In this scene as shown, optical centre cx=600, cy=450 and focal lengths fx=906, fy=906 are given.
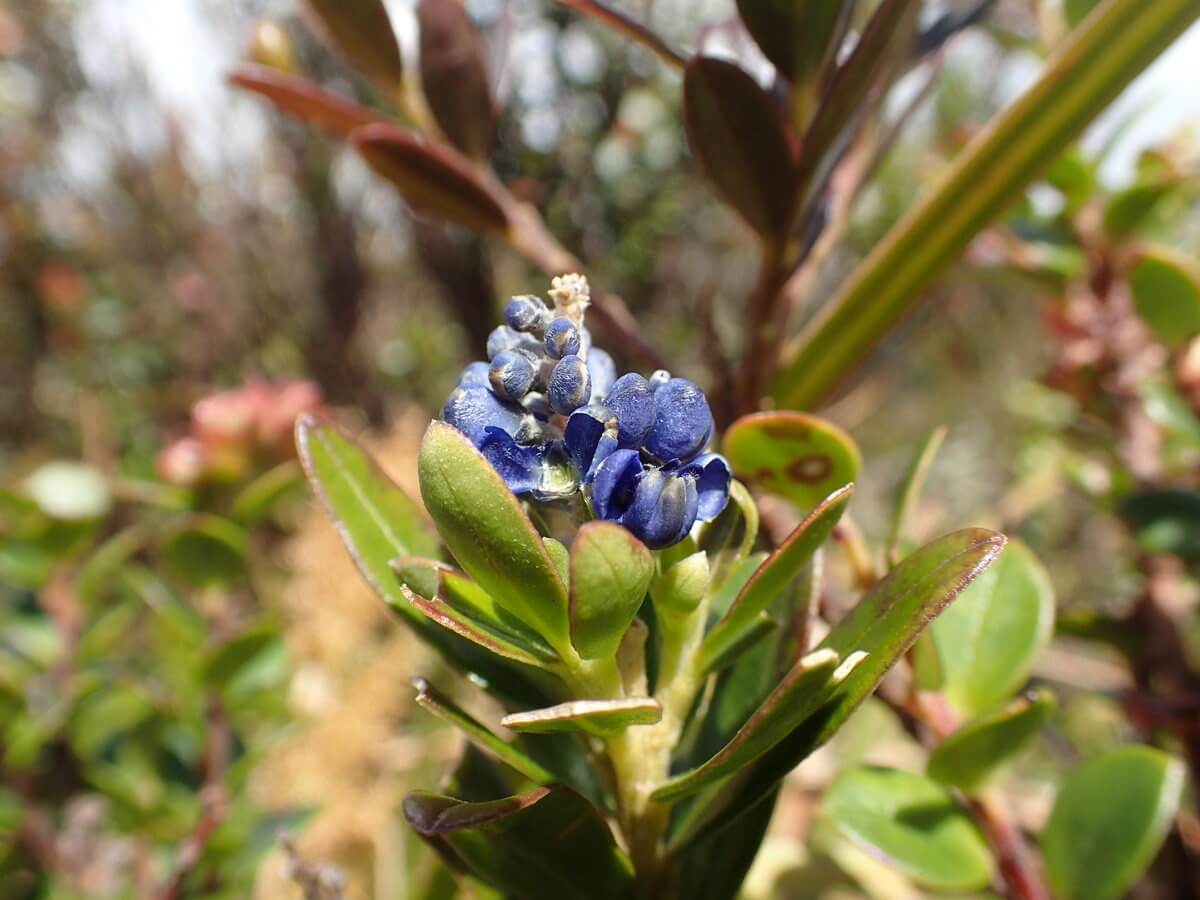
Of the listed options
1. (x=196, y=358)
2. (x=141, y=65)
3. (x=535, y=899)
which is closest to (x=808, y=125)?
(x=535, y=899)

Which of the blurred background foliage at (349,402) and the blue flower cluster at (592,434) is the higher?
the blue flower cluster at (592,434)

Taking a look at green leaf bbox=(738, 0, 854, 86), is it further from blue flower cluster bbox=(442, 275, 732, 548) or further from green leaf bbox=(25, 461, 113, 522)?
green leaf bbox=(25, 461, 113, 522)

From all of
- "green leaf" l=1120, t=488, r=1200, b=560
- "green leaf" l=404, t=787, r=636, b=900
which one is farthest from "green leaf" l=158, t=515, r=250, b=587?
"green leaf" l=1120, t=488, r=1200, b=560

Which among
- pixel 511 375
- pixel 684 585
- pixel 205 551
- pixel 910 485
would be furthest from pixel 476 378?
pixel 205 551

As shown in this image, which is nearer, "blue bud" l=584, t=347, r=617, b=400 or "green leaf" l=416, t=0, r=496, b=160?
"blue bud" l=584, t=347, r=617, b=400

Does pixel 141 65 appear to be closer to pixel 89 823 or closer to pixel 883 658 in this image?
pixel 89 823

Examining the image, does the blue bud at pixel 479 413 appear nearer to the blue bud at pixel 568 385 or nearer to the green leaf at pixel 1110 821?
the blue bud at pixel 568 385

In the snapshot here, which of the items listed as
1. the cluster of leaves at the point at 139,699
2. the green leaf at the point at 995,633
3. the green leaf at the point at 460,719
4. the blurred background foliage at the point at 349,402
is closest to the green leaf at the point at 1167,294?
the blurred background foliage at the point at 349,402
